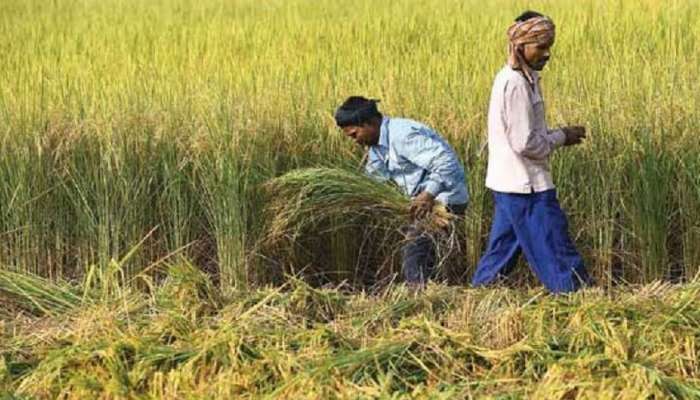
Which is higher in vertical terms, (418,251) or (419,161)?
(419,161)

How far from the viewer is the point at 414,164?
362 centimetres

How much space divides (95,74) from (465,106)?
2102 mm

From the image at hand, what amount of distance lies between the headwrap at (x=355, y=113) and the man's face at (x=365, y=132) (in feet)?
0.06

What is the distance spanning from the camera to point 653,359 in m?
2.62

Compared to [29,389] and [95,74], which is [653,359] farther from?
[95,74]

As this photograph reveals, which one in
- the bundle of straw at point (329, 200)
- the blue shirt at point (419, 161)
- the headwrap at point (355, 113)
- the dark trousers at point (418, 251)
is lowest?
→ the dark trousers at point (418, 251)

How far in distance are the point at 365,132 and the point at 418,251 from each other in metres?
0.43

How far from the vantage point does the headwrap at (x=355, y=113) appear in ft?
11.7

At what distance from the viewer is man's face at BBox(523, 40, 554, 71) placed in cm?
325

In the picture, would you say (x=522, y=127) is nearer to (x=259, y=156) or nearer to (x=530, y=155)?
(x=530, y=155)

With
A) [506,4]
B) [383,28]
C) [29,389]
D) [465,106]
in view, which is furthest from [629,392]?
[506,4]

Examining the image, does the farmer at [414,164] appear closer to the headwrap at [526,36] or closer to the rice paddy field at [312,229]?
the rice paddy field at [312,229]

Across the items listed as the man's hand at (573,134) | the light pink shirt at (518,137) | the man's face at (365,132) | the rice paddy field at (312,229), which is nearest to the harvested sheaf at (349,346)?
the rice paddy field at (312,229)

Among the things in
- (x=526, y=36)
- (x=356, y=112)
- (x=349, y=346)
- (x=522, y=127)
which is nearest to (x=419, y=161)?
(x=356, y=112)
